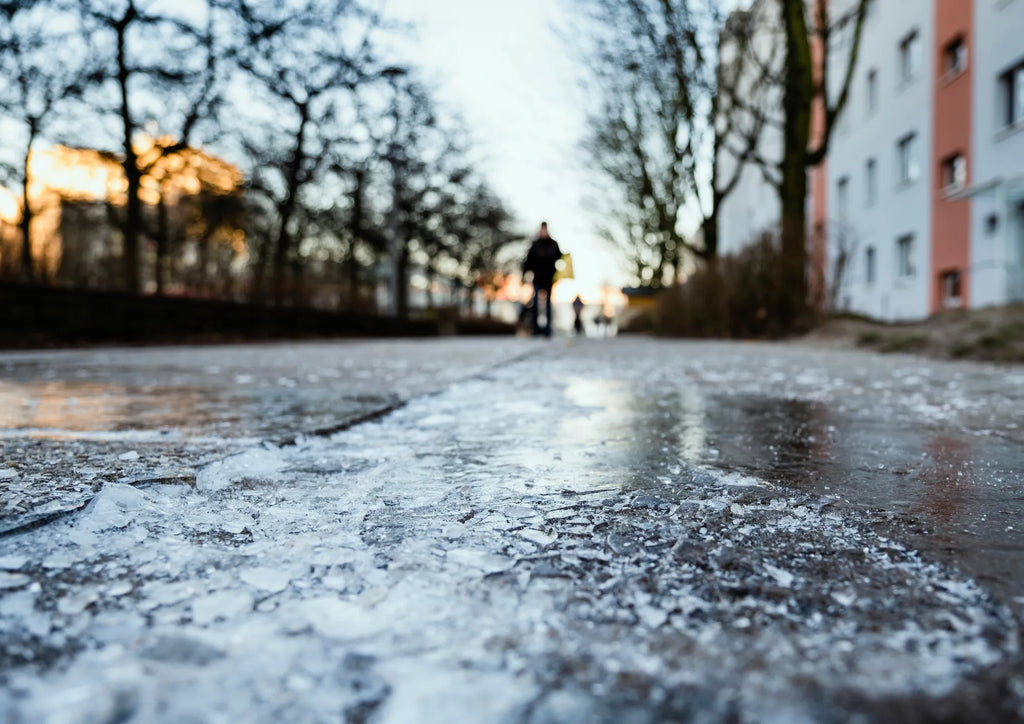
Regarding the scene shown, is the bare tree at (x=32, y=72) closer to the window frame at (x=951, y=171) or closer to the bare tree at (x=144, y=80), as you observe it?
the bare tree at (x=144, y=80)

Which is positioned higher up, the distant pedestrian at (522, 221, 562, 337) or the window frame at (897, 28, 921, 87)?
the window frame at (897, 28, 921, 87)

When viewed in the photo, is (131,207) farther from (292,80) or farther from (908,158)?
(908,158)

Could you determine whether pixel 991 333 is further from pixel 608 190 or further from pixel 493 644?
pixel 608 190

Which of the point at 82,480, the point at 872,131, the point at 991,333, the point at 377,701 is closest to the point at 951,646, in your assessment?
the point at 377,701

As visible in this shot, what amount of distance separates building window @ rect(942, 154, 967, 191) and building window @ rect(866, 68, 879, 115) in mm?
4474

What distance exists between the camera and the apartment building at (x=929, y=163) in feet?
47.4

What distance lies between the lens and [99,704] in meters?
0.80

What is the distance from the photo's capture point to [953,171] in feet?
57.6

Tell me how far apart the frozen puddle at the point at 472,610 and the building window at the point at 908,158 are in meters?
A: 20.3

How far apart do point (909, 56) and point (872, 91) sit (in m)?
2.12

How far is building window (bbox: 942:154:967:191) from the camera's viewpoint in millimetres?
17016

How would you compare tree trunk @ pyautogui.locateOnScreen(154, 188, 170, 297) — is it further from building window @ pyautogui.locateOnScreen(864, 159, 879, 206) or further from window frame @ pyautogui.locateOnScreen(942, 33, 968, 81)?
building window @ pyautogui.locateOnScreen(864, 159, 879, 206)

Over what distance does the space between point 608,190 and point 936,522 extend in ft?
75.2

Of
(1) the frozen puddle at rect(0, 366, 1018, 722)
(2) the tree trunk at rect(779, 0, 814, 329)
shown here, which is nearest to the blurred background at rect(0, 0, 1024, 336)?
(2) the tree trunk at rect(779, 0, 814, 329)
